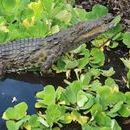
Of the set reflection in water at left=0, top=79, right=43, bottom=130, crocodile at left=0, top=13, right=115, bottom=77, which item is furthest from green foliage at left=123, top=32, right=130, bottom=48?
reflection in water at left=0, top=79, right=43, bottom=130

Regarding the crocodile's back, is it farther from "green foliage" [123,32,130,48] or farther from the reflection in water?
"green foliage" [123,32,130,48]

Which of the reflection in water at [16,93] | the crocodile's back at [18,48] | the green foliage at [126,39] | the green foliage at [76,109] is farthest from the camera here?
the green foliage at [126,39]

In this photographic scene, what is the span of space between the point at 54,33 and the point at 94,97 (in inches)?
36.8

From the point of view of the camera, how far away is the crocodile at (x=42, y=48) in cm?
411

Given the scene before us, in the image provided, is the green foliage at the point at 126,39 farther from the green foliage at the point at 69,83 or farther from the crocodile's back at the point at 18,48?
the crocodile's back at the point at 18,48

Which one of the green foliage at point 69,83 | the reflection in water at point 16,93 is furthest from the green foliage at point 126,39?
the reflection in water at point 16,93

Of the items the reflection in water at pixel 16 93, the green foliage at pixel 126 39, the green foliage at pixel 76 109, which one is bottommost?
the reflection in water at pixel 16 93

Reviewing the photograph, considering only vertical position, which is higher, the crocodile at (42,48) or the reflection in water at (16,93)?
the crocodile at (42,48)

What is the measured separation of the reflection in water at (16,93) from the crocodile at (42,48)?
0.15 m

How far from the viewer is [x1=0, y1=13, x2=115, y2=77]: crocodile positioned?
4.11 m

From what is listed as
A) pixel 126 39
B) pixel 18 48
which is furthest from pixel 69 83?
pixel 126 39

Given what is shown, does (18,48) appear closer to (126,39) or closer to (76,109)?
(76,109)

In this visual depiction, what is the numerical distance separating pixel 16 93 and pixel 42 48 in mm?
481

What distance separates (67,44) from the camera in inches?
167
